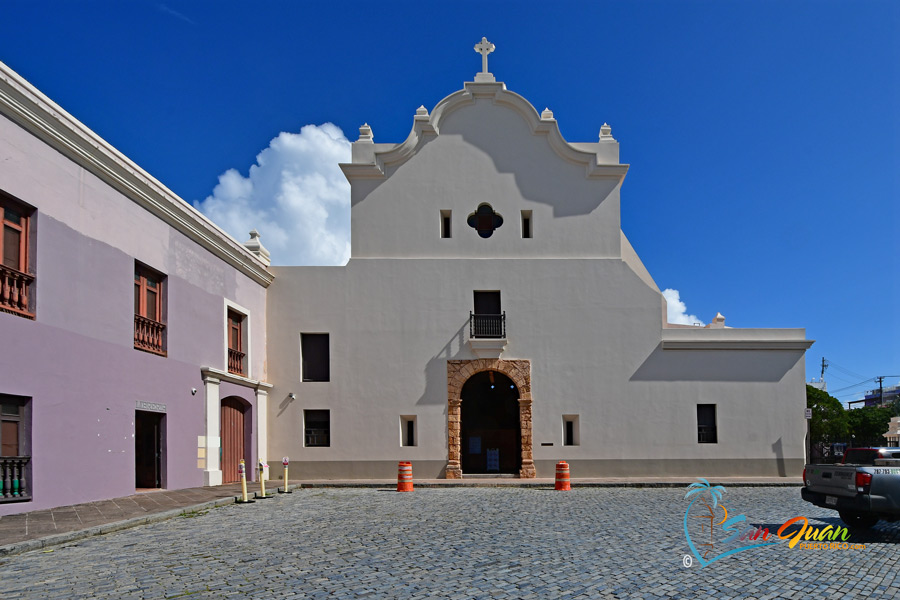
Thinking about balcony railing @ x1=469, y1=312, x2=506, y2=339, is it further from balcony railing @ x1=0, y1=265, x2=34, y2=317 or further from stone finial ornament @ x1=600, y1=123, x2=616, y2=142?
balcony railing @ x1=0, y1=265, x2=34, y2=317

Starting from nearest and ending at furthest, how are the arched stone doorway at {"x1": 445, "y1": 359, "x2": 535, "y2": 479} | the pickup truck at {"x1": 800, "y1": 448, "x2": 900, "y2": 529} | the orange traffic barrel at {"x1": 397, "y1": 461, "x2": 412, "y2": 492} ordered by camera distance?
the pickup truck at {"x1": 800, "y1": 448, "x2": 900, "y2": 529} < the orange traffic barrel at {"x1": 397, "y1": 461, "x2": 412, "y2": 492} < the arched stone doorway at {"x1": 445, "y1": 359, "x2": 535, "y2": 479}

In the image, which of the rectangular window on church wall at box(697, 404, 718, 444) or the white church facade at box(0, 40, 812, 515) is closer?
the white church facade at box(0, 40, 812, 515)

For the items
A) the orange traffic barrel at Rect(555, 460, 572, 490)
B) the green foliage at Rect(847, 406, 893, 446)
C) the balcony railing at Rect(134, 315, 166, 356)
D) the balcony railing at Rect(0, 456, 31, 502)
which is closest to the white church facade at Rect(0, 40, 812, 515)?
the balcony railing at Rect(134, 315, 166, 356)

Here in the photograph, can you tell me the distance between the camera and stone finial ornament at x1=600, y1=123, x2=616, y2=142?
85.1 ft

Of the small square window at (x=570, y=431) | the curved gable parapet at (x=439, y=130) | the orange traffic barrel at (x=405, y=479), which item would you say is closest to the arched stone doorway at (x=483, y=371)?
the small square window at (x=570, y=431)

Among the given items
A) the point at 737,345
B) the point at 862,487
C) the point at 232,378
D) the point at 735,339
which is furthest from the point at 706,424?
the point at 232,378

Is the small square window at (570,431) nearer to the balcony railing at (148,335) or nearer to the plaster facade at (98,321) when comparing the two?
the plaster facade at (98,321)

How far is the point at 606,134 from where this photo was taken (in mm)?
26109

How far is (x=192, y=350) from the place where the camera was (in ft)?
63.1

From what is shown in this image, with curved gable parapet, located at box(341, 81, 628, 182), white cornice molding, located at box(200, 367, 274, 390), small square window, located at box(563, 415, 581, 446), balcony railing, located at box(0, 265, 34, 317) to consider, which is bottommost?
small square window, located at box(563, 415, 581, 446)

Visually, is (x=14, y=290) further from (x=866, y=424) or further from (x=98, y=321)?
(x=866, y=424)

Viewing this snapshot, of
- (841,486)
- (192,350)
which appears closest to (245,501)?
(192,350)

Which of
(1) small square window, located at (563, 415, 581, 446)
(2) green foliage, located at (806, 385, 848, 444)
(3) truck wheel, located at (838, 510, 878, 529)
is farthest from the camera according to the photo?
(2) green foliage, located at (806, 385, 848, 444)

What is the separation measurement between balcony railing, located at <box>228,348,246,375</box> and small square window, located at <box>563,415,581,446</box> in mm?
9835
